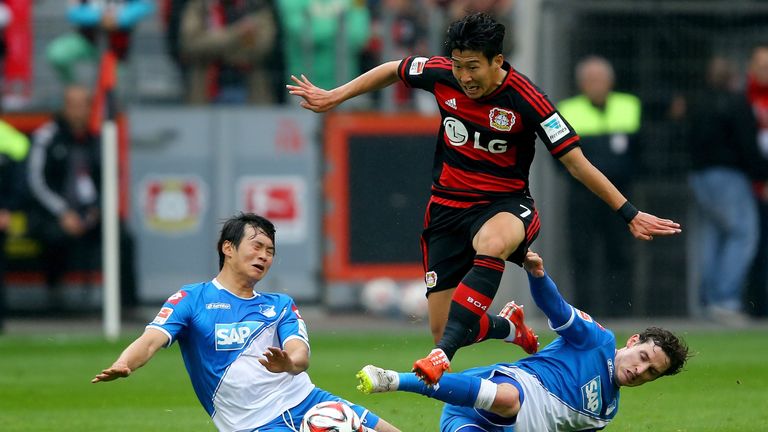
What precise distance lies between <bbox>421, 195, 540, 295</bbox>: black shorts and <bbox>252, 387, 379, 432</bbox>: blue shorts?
1.39 meters

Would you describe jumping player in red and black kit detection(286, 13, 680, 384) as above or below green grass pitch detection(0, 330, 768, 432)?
above

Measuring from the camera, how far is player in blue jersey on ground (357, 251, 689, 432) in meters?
7.14

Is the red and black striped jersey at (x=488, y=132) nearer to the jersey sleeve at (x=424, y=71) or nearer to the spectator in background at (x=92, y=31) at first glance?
the jersey sleeve at (x=424, y=71)

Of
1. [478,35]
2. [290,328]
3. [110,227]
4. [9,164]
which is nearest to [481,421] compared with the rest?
[290,328]

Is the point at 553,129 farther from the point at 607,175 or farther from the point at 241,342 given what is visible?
the point at 607,175

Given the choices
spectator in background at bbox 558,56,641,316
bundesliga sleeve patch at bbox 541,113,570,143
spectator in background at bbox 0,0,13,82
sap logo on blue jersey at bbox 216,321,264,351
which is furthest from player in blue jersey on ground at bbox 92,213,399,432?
spectator in background at bbox 0,0,13,82

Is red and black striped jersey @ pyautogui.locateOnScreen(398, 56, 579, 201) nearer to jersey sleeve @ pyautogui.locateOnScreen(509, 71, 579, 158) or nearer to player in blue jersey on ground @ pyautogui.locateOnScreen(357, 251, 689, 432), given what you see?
jersey sleeve @ pyautogui.locateOnScreen(509, 71, 579, 158)

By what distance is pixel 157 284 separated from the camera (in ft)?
46.6

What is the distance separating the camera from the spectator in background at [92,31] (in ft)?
45.9

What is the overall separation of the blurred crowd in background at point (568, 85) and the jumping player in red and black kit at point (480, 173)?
6.34 meters

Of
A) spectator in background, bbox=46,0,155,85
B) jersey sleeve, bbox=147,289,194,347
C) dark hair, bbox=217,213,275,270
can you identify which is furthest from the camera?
spectator in background, bbox=46,0,155,85

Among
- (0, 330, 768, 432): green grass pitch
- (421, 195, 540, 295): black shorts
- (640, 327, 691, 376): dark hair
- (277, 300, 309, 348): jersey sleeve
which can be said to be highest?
(421, 195, 540, 295): black shorts

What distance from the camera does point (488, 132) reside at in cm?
768

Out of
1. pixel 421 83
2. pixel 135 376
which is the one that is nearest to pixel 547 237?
pixel 135 376
